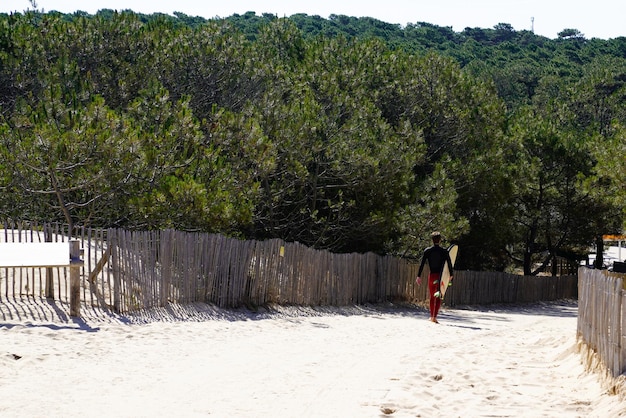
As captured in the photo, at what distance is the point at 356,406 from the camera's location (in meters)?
7.28

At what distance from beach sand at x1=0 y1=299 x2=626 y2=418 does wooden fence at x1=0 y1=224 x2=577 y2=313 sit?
44 centimetres

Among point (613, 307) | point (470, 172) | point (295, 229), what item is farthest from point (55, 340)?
point (470, 172)

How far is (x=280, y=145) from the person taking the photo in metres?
21.2

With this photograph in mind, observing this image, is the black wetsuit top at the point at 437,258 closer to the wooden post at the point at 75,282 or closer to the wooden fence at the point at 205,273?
the wooden fence at the point at 205,273

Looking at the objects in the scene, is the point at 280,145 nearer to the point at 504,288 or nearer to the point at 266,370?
the point at 504,288

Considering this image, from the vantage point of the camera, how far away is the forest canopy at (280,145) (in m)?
16.3

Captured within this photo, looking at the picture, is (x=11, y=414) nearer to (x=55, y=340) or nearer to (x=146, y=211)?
(x=55, y=340)

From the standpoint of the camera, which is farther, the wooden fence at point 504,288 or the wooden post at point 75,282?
the wooden fence at point 504,288

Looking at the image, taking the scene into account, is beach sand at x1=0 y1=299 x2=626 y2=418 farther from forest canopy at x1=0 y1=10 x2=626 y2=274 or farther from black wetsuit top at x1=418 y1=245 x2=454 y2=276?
forest canopy at x1=0 y1=10 x2=626 y2=274

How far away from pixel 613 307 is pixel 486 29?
132380 millimetres

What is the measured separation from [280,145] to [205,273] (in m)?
7.32

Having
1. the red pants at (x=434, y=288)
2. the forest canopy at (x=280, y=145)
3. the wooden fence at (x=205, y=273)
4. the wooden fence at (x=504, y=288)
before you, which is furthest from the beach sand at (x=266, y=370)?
the wooden fence at (x=504, y=288)

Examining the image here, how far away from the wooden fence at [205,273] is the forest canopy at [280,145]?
1484 millimetres

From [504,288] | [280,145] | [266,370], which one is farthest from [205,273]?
[504,288]
